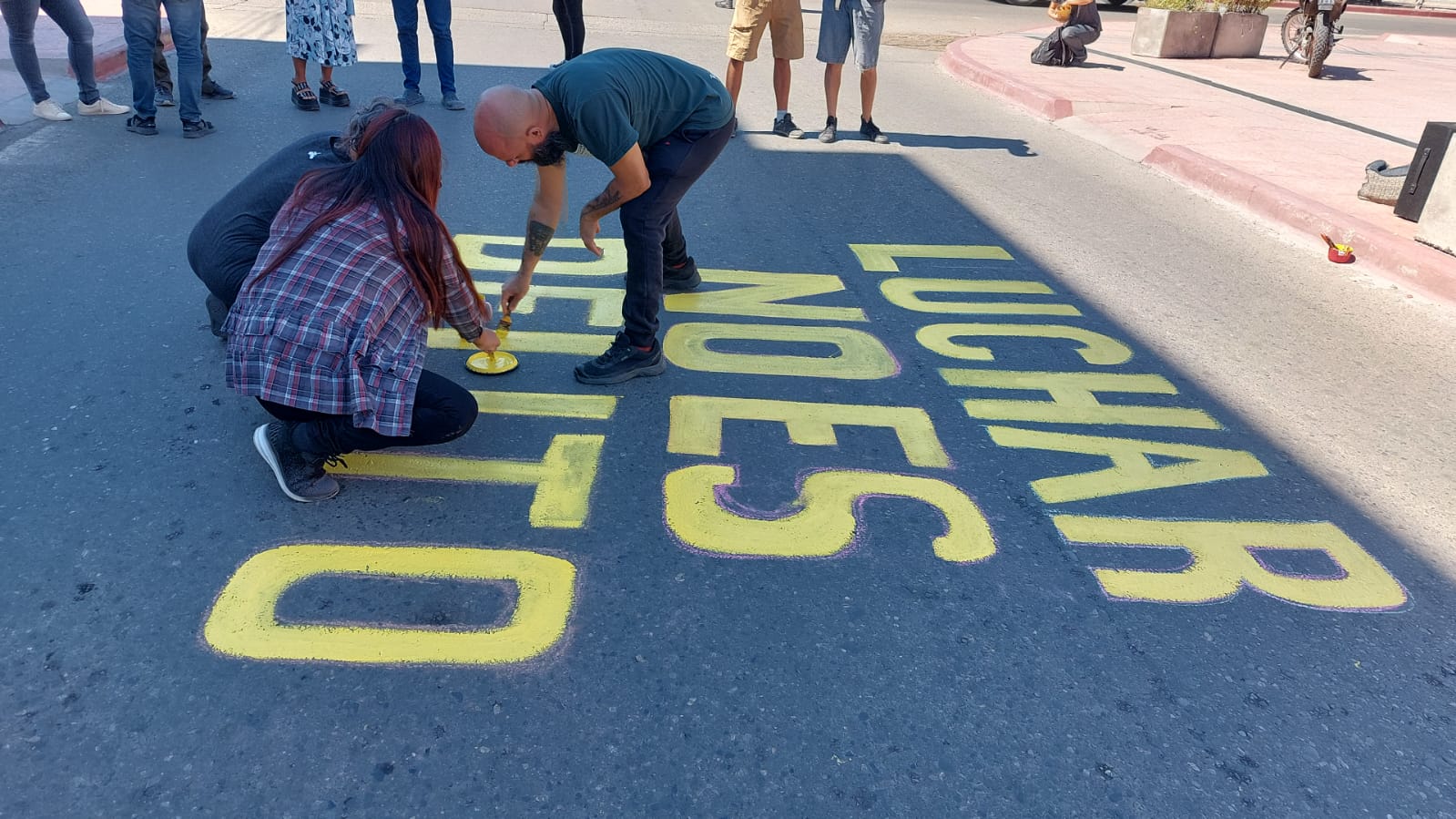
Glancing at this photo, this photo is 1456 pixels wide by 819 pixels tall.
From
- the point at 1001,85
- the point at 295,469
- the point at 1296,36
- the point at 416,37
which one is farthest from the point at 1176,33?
the point at 295,469

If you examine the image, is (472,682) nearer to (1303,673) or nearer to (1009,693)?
(1009,693)

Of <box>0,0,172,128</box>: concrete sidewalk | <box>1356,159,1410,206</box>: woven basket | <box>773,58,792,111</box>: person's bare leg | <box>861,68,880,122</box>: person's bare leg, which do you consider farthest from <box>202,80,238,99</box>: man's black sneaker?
<box>1356,159,1410,206</box>: woven basket

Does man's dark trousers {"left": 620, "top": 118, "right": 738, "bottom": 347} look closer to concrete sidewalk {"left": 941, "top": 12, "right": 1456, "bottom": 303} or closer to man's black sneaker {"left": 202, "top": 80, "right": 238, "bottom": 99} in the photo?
concrete sidewalk {"left": 941, "top": 12, "right": 1456, "bottom": 303}

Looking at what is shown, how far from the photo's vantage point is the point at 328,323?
8.77ft

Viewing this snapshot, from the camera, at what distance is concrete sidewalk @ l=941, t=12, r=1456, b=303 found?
5.82 m

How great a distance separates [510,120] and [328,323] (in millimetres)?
858

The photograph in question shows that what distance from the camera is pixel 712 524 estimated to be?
2.88 metres

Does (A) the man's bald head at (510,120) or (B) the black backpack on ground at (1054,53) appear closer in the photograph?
(A) the man's bald head at (510,120)

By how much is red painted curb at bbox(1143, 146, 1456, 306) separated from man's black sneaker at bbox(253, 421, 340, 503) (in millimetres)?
5464

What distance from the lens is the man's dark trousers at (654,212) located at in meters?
3.58

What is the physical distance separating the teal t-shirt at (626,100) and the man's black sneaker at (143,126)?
4.56 m

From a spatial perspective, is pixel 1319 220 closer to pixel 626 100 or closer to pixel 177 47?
pixel 626 100

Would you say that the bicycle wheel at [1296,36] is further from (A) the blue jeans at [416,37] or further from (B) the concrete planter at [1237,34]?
(A) the blue jeans at [416,37]

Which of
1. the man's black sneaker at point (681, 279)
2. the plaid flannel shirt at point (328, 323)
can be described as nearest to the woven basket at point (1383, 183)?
the man's black sneaker at point (681, 279)
